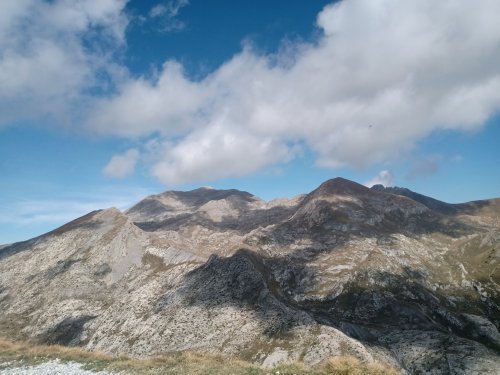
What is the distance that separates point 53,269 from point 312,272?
9555 cm

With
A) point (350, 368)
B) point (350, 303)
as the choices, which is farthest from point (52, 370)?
point (350, 303)

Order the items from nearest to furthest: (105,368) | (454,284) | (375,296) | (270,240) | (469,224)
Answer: (105,368)
(375,296)
(454,284)
(270,240)
(469,224)

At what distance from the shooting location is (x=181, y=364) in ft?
95.2

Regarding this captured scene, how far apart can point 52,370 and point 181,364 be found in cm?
1039

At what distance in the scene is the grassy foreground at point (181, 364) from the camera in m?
24.7

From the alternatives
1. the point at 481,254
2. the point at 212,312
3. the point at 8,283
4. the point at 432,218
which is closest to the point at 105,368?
the point at 212,312

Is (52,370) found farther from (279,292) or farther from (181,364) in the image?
(279,292)

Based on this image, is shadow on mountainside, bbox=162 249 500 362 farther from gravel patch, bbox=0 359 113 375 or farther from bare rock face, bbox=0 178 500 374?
gravel patch, bbox=0 359 113 375

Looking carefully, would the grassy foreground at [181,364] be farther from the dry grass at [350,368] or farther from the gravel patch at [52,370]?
the gravel patch at [52,370]

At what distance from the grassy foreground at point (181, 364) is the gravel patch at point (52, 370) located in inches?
37.1

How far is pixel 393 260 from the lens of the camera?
124875 mm

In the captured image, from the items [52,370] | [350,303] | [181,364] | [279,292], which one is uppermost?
[52,370]

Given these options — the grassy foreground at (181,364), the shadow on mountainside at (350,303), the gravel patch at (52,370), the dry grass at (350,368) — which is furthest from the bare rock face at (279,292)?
the gravel patch at (52,370)

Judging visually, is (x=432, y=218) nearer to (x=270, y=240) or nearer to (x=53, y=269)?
(x=270, y=240)
